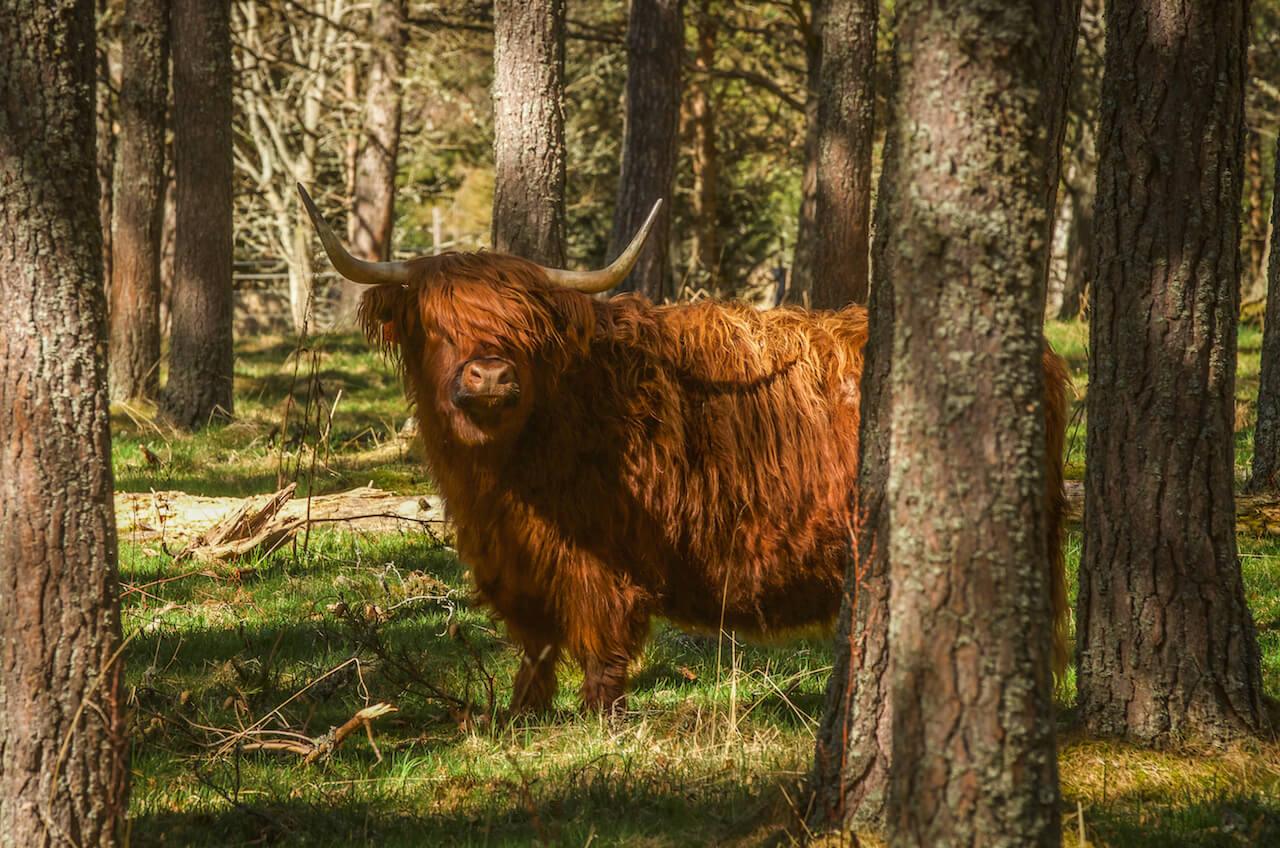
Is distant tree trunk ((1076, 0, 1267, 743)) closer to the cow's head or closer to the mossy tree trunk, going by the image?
the mossy tree trunk

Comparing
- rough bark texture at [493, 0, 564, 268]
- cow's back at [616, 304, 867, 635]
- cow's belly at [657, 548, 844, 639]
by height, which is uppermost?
rough bark texture at [493, 0, 564, 268]

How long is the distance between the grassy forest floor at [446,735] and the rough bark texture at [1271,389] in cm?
64

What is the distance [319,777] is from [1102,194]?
3477 mm

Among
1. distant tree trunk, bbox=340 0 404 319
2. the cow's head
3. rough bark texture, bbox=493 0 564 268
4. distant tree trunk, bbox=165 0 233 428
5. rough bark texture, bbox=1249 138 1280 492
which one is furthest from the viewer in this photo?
distant tree trunk, bbox=340 0 404 319

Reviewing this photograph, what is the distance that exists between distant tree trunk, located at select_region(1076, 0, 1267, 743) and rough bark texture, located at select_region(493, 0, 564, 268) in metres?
4.77

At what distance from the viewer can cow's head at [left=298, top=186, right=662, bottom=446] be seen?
517cm

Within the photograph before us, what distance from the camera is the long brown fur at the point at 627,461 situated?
5.47m

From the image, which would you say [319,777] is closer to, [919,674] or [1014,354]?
[919,674]

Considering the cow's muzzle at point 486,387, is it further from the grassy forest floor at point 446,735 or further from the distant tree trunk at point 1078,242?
the distant tree trunk at point 1078,242

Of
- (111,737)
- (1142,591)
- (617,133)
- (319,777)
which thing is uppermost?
(617,133)

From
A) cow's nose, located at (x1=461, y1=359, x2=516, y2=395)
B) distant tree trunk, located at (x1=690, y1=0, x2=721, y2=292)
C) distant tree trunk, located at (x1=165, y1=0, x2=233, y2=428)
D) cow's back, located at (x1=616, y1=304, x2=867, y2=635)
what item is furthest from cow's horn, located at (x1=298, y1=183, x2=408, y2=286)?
distant tree trunk, located at (x1=690, y1=0, x2=721, y2=292)

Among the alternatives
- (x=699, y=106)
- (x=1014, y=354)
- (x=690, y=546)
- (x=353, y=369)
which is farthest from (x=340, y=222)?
(x=1014, y=354)

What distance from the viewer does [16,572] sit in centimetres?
355

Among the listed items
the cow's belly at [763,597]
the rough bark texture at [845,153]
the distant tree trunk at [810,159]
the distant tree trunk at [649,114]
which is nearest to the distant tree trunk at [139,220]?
the distant tree trunk at [649,114]
